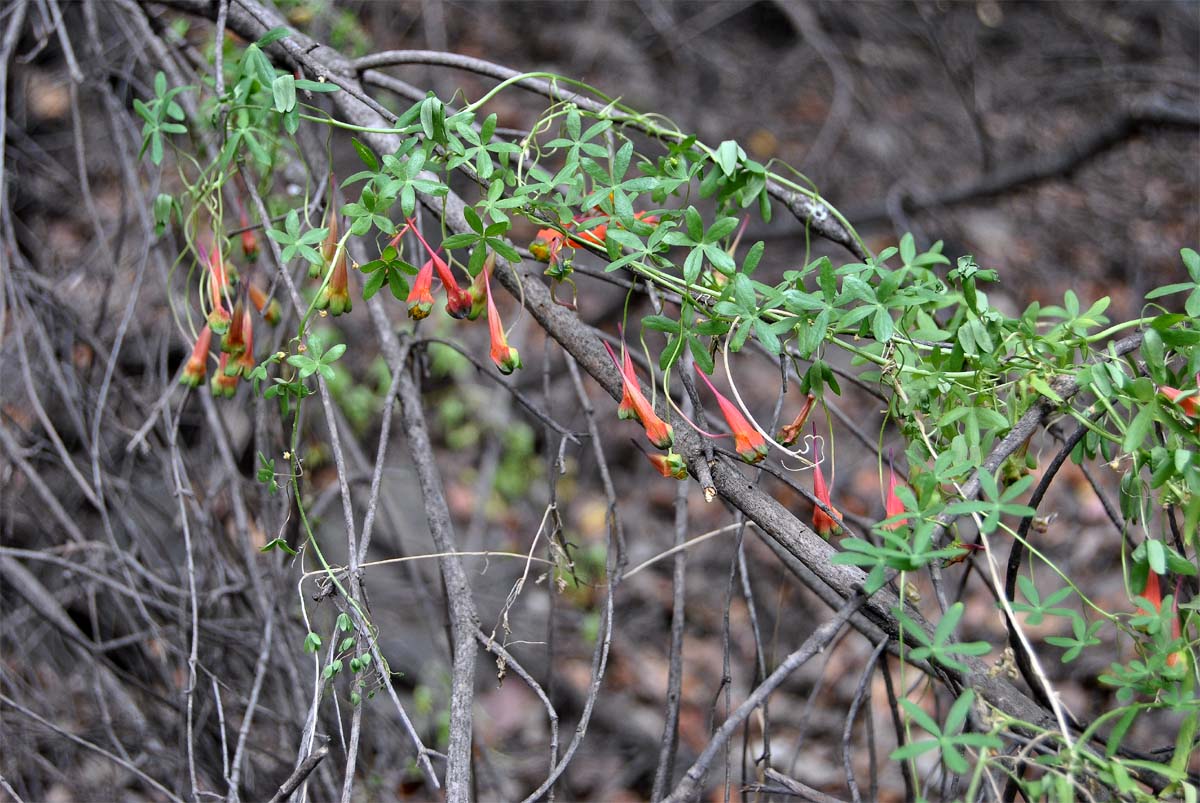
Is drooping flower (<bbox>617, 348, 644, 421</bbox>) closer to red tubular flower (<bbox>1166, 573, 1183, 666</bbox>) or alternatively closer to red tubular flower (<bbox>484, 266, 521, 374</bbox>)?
red tubular flower (<bbox>484, 266, 521, 374</bbox>)

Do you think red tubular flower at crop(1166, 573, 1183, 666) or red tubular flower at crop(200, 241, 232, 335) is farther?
red tubular flower at crop(200, 241, 232, 335)

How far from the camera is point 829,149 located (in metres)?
4.44

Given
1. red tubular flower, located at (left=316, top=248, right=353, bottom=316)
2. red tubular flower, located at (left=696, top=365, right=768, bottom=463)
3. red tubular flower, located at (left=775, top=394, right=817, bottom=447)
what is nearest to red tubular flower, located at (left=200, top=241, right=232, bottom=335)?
red tubular flower, located at (left=316, top=248, right=353, bottom=316)

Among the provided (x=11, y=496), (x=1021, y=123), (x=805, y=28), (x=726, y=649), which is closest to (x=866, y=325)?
(x=726, y=649)

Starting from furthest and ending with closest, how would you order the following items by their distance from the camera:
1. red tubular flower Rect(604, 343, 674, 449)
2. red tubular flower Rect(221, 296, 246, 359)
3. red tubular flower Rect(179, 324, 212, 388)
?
red tubular flower Rect(179, 324, 212, 388) → red tubular flower Rect(221, 296, 246, 359) → red tubular flower Rect(604, 343, 674, 449)

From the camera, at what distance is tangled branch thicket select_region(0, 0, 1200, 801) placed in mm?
1119

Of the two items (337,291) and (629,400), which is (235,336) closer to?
(337,291)

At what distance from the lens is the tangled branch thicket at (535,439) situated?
1.12 metres

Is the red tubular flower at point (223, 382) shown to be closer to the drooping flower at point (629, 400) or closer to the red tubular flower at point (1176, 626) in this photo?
the drooping flower at point (629, 400)

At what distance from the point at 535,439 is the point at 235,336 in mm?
2465

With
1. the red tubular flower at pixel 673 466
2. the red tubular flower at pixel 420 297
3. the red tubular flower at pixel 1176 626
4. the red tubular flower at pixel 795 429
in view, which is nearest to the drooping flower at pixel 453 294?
the red tubular flower at pixel 420 297

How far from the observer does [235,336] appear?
1.42 metres

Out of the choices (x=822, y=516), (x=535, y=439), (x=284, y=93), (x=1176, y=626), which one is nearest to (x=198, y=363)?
(x=284, y=93)

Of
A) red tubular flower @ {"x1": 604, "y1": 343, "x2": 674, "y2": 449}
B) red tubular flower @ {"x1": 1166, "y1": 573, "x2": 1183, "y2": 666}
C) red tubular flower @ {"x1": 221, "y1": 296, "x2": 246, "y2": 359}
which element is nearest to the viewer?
red tubular flower @ {"x1": 1166, "y1": 573, "x2": 1183, "y2": 666}
